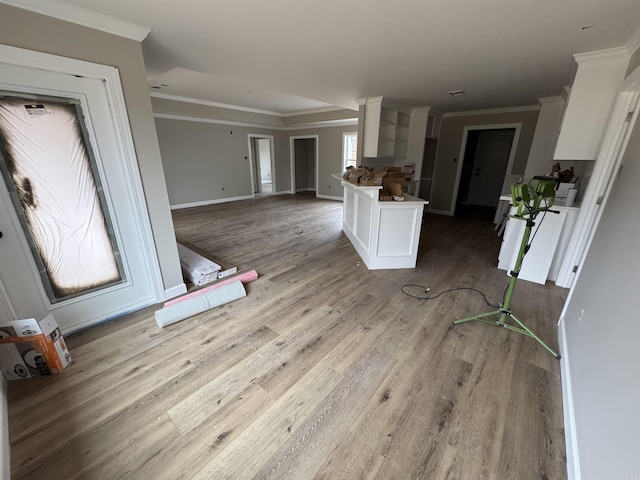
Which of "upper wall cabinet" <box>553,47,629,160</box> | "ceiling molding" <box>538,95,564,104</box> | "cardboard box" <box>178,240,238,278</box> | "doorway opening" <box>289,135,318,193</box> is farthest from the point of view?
"doorway opening" <box>289,135,318,193</box>

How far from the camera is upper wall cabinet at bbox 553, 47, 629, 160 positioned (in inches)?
94.9

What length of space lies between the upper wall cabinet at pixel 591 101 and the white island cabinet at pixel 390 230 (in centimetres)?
156

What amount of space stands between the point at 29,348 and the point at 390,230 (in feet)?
10.8

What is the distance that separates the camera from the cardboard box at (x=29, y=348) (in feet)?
5.29

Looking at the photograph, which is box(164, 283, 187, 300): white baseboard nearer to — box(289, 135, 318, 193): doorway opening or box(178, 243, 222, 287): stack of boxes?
box(178, 243, 222, 287): stack of boxes

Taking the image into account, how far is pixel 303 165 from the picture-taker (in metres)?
9.58

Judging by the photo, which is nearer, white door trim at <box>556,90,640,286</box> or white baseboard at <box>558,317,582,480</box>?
white baseboard at <box>558,317,582,480</box>

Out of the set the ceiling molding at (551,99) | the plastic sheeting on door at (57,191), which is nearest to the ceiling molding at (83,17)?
the plastic sheeting on door at (57,191)

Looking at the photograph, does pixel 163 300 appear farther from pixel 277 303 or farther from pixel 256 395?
pixel 256 395

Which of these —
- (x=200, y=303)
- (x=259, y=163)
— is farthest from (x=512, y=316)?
(x=259, y=163)

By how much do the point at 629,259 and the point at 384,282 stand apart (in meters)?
1.94

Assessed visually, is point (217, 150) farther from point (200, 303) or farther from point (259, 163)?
point (200, 303)

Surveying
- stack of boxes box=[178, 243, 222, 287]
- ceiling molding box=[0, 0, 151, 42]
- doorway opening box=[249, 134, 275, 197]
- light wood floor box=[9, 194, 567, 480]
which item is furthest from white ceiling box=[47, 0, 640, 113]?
doorway opening box=[249, 134, 275, 197]

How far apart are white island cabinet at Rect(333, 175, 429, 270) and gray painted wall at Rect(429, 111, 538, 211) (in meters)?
3.47
